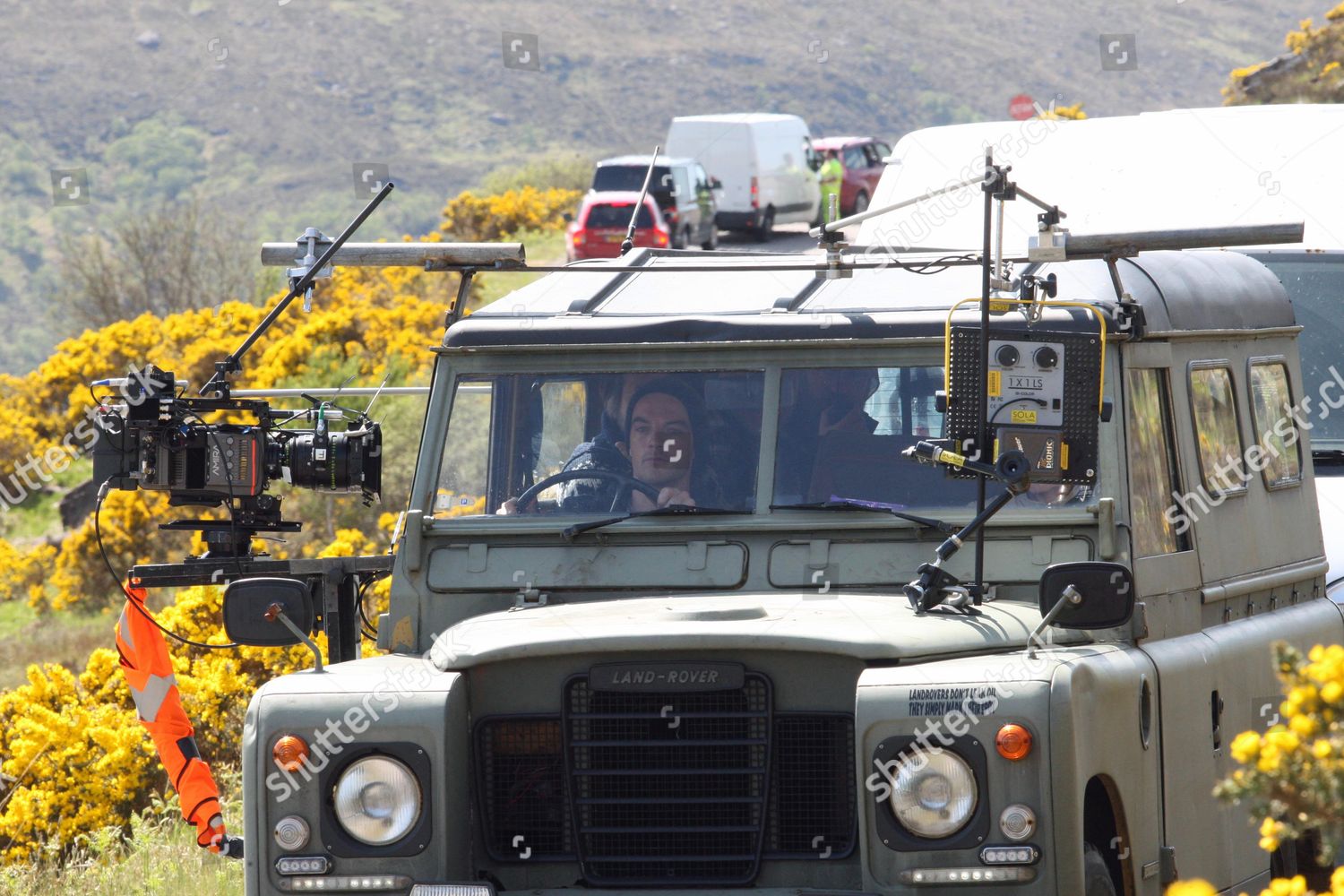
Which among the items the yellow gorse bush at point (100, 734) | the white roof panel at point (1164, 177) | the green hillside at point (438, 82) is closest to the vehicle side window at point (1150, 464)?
the white roof panel at point (1164, 177)

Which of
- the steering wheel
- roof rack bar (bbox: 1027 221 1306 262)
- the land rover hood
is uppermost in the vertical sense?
roof rack bar (bbox: 1027 221 1306 262)

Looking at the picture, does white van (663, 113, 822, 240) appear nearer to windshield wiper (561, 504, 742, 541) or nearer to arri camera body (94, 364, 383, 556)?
arri camera body (94, 364, 383, 556)

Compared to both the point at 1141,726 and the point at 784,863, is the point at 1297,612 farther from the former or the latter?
the point at 784,863

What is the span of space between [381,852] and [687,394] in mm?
1785

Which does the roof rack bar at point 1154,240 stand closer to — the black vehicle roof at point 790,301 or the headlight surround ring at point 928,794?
the black vehicle roof at point 790,301

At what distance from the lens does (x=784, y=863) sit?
490 centimetres

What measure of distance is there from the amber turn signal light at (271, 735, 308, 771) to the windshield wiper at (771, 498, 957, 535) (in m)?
1.63

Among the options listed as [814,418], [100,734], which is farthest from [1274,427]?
[100,734]

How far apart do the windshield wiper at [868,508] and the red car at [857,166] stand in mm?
31342

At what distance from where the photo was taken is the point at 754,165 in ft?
Answer: 113

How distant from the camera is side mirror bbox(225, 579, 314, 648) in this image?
211 inches

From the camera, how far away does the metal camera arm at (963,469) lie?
16.7 feet

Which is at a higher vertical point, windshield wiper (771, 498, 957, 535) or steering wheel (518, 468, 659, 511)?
steering wheel (518, 468, 659, 511)

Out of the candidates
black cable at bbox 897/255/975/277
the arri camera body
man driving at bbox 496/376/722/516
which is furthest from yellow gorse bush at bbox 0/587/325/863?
black cable at bbox 897/255/975/277
